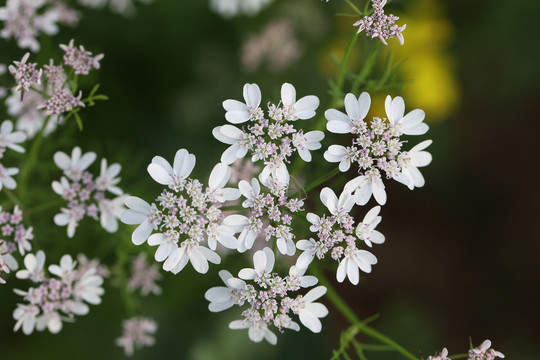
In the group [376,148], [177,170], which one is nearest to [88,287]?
[177,170]

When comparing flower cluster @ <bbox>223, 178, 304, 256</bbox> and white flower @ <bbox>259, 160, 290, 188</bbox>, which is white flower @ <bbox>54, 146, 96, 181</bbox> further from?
white flower @ <bbox>259, 160, 290, 188</bbox>

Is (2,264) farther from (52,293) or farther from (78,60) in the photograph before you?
(78,60)

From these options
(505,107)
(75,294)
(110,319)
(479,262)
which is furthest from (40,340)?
(505,107)

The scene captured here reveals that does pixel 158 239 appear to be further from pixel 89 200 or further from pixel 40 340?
pixel 40 340

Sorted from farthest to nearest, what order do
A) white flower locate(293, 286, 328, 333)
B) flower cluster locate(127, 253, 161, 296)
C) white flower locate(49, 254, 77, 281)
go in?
flower cluster locate(127, 253, 161, 296), white flower locate(49, 254, 77, 281), white flower locate(293, 286, 328, 333)

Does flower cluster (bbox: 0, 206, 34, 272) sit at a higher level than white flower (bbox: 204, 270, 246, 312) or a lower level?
higher

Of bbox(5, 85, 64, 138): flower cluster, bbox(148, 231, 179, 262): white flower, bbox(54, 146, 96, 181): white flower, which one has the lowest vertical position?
bbox(148, 231, 179, 262): white flower

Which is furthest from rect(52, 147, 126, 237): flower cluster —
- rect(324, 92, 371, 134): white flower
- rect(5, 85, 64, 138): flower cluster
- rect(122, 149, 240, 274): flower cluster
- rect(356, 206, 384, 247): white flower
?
rect(356, 206, 384, 247): white flower
